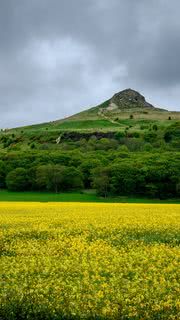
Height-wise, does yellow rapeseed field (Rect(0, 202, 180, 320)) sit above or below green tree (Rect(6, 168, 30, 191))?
below

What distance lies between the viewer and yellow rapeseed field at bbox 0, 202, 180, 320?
36.1 ft

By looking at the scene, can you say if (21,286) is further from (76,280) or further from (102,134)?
(102,134)

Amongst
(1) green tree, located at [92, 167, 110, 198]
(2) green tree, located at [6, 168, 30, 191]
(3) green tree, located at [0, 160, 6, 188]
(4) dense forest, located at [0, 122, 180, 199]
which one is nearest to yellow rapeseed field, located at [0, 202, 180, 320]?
(4) dense forest, located at [0, 122, 180, 199]

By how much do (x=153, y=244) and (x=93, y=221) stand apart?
748 cm

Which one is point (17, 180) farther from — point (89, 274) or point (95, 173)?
point (89, 274)

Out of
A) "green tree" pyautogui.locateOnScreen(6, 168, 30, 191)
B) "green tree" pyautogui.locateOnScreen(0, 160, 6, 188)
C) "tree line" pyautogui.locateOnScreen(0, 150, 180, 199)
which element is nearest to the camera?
"tree line" pyautogui.locateOnScreen(0, 150, 180, 199)

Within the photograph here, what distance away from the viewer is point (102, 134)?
176 metres

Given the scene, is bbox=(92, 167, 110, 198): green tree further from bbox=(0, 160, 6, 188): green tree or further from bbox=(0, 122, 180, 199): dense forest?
bbox=(0, 160, 6, 188): green tree

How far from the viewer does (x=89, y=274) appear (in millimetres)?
14094

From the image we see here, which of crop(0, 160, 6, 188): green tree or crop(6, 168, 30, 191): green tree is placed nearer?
crop(6, 168, 30, 191): green tree

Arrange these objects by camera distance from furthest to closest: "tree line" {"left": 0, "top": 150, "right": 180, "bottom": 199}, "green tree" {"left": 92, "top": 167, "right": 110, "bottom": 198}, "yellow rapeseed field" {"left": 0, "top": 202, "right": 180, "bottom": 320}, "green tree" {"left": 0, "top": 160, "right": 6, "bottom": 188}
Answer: "green tree" {"left": 0, "top": 160, "right": 6, "bottom": 188}
"tree line" {"left": 0, "top": 150, "right": 180, "bottom": 199}
"green tree" {"left": 92, "top": 167, "right": 110, "bottom": 198}
"yellow rapeseed field" {"left": 0, "top": 202, "right": 180, "bottom": 320}

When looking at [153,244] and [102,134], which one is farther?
[102,134]

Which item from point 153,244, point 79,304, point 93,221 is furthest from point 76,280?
point 93,221

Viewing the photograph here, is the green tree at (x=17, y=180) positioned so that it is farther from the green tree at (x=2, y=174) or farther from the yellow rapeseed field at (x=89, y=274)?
the yellow rapeseed field at (x=89, y=274)
